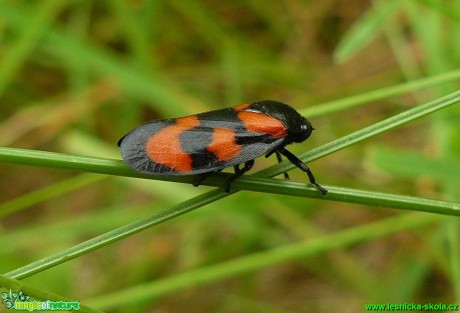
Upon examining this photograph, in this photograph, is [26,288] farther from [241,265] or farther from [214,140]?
[241,265]

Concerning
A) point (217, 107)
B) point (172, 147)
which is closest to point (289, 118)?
point (172, 147)

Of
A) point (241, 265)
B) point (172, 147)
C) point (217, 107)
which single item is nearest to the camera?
point (172, 147)

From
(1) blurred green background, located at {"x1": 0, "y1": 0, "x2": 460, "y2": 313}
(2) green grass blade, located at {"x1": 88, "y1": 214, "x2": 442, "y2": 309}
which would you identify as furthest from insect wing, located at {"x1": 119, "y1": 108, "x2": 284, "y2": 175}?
(1) blurred green background, located at {"x1": 0, "y1": 0, "x2": 460, "y2": 313}

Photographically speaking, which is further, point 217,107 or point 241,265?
point 217,107

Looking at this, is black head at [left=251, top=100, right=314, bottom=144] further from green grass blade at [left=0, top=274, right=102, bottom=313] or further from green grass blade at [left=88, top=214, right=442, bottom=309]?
green grass blade at [left=0, top=274, right=102, bottom=313]

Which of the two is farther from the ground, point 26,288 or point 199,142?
point 199,142
